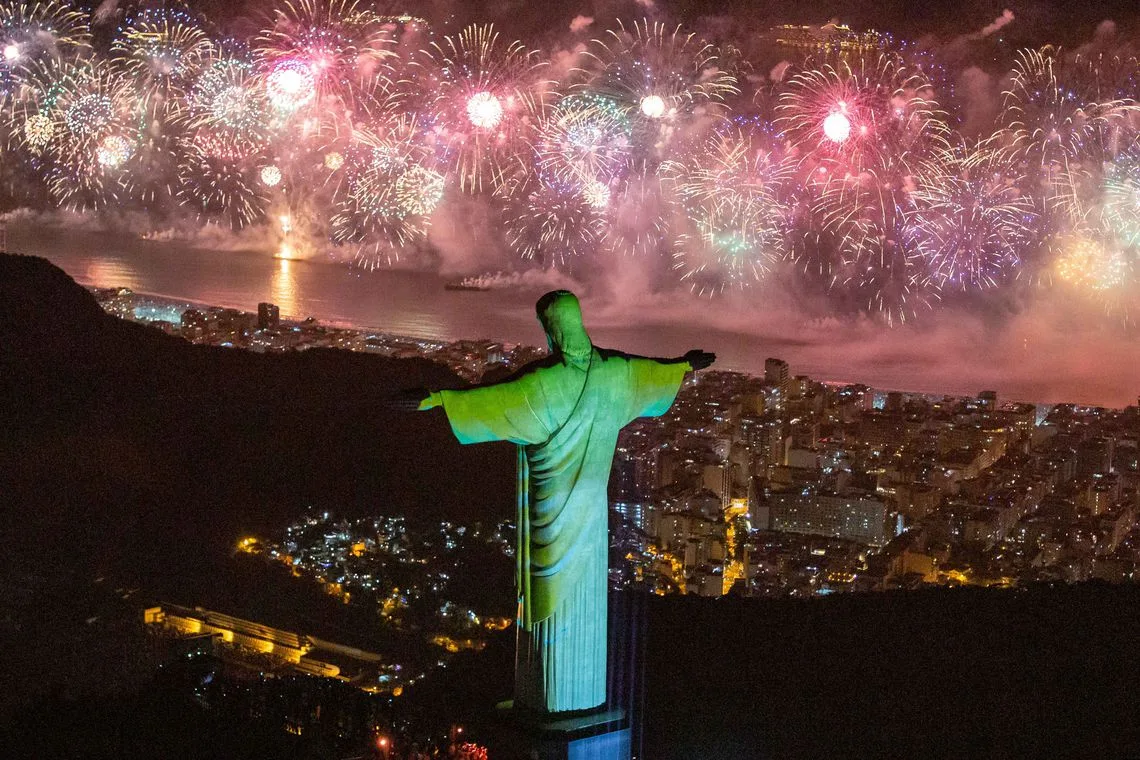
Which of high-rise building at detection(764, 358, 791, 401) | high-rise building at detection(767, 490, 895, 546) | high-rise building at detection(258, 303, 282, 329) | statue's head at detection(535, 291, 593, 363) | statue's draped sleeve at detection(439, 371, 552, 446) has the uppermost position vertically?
high-rise building at detection(258, 303, 282, 329)

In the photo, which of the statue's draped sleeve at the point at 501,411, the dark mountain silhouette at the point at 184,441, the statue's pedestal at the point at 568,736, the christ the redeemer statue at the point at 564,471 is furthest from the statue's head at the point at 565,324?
the dark mountain silhouette at the point at 184,441

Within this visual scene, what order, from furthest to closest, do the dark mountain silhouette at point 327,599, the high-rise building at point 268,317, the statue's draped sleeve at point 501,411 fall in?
the high-rise building at point 268,317 < the dark mountain silhouette at point 327,599 < the statue's draped sleeve at point 501,411

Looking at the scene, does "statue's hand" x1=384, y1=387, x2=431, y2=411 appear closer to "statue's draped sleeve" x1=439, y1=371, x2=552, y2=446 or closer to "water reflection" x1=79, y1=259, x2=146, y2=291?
"statue's draped sleeve" x1=439, y1=371, x2=552, y2=446

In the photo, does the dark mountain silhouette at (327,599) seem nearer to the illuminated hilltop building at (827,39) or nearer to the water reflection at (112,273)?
the water reflection at (112,273)

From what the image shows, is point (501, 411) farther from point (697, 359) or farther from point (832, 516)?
point (832, 516)

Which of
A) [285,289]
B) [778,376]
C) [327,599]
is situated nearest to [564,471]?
[327,599]

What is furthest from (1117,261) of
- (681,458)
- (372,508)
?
(372,508)

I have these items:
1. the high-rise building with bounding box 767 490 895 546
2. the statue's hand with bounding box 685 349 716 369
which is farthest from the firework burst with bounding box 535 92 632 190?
the statue's hand with bounding box 685 349 716 369
